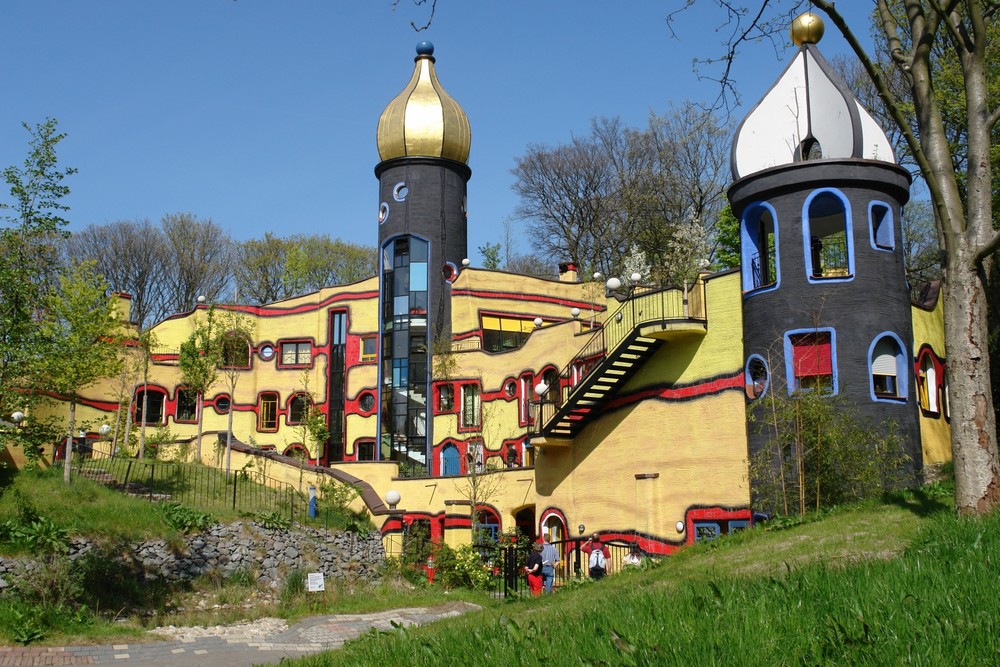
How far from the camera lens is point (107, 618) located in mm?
15039

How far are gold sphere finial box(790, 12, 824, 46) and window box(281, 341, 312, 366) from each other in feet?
67.8

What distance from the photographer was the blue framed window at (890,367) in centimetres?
1594

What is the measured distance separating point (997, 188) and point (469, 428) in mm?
14975

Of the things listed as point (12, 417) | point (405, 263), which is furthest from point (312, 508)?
point (405, 263)

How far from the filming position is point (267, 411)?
110 feet

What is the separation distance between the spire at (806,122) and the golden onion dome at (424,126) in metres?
14.9

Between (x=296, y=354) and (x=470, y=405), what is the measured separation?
8.44m

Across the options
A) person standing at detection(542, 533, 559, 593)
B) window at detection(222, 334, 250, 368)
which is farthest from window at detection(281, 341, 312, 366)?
person standing at detection(542, 533, 559, 593)

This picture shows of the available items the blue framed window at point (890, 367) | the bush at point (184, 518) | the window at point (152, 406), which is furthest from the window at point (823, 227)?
the window at point (152, 406)

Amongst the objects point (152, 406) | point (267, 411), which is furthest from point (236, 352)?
point (152, 406)

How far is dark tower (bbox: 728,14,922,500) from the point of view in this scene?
52.1 feet

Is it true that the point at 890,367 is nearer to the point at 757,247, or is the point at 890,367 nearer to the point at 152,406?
the point at 757,247

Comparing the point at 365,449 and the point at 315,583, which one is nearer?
the point at 315,583

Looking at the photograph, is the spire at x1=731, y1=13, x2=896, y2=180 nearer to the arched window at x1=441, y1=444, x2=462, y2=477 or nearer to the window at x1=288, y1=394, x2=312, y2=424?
the arched window at x1=441, y1=444, x2=462, y2=477
